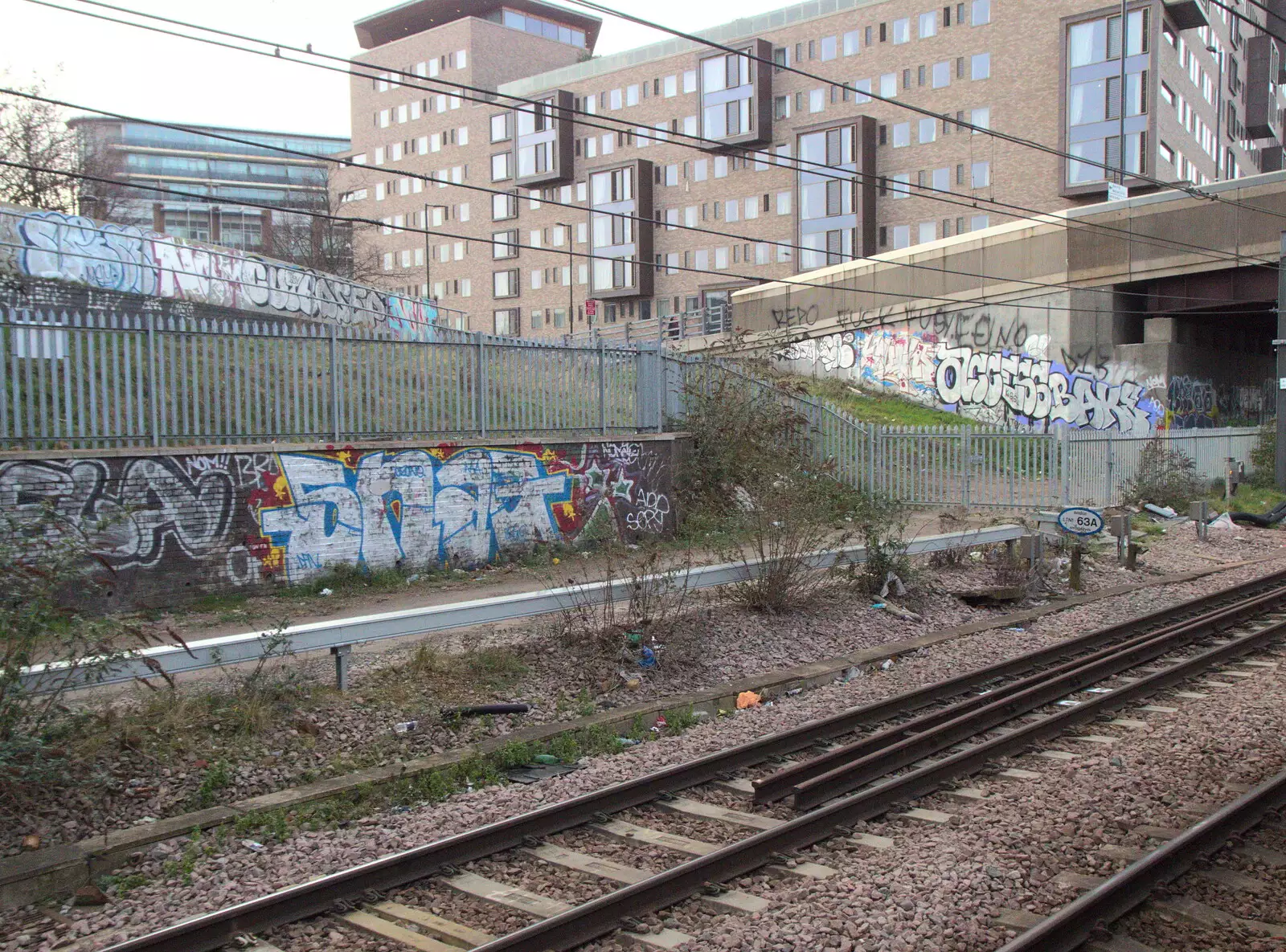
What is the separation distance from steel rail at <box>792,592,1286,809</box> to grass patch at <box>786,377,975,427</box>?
18.5 meters

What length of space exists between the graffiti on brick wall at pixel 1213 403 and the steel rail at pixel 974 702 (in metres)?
20.3

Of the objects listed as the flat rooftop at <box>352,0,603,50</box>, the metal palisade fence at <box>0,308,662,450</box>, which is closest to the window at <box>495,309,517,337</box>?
the flat rooftop at <box>352,0,603,50</box>

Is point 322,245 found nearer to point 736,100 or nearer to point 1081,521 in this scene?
point 736,100

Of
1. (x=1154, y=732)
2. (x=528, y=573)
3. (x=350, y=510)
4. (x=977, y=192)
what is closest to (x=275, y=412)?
(x=350, y=510)

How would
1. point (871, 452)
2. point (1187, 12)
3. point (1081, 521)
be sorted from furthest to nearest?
point (1187, 12)
point (871, 452)
point (1081, 521)

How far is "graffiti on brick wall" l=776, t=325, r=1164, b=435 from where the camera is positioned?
110 feet

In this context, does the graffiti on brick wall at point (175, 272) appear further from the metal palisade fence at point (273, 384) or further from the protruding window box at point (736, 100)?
the protruding window box at point (736, 100)

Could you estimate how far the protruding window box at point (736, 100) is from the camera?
204 feet

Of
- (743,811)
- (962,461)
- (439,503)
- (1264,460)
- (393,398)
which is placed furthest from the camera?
(1264,460)

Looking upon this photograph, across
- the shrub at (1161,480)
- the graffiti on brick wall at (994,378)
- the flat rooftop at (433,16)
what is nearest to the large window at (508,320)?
the flat rooftop at (433,16)

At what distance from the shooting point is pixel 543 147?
72.6m

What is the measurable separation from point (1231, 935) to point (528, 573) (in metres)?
10.5

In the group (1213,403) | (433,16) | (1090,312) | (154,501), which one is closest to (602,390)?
(154,501)

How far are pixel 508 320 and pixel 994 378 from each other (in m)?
47.1
